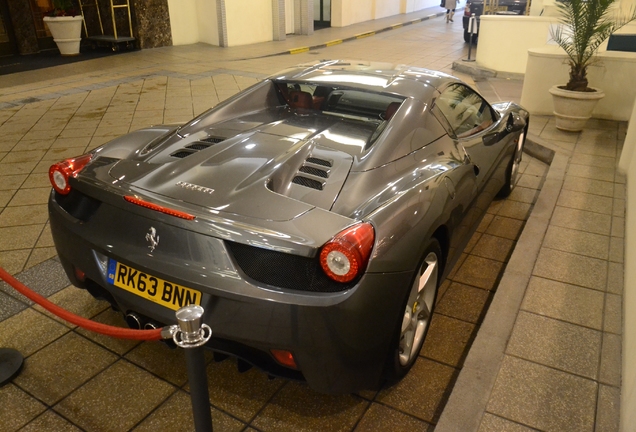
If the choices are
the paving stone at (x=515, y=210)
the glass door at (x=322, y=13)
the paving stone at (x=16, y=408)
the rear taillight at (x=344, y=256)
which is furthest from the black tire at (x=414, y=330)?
the glass door at (x=322, y=13)

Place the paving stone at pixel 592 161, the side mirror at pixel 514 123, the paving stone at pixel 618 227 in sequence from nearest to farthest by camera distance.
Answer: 1. the paving stone at pixel 618 227
2. the side mirror at pixel 514 123
3. the paving stone at pixel 592 161

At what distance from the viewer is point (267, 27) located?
15.1 metres

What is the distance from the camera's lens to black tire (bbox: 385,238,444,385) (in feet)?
7.36

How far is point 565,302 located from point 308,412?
1728 millimetres

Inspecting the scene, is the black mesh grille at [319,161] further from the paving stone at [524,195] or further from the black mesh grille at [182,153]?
the paving stone at [524,195]

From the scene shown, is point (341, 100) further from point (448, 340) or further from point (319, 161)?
point (448, 340)

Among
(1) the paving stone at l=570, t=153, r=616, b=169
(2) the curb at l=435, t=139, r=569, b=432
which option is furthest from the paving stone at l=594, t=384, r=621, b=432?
(1) the paving stone at l=570, t=153, r=616, b=169

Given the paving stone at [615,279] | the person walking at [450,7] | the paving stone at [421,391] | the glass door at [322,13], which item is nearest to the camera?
the paving stone at [421,391]

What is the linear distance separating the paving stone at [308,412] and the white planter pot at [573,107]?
17.4ft

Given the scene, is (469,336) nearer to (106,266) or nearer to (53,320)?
(106,266)

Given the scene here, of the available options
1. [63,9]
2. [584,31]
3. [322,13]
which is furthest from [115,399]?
[322,13]

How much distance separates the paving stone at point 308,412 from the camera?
226 cm

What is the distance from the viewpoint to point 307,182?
2393mm

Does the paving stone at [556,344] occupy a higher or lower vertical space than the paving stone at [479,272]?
higher
